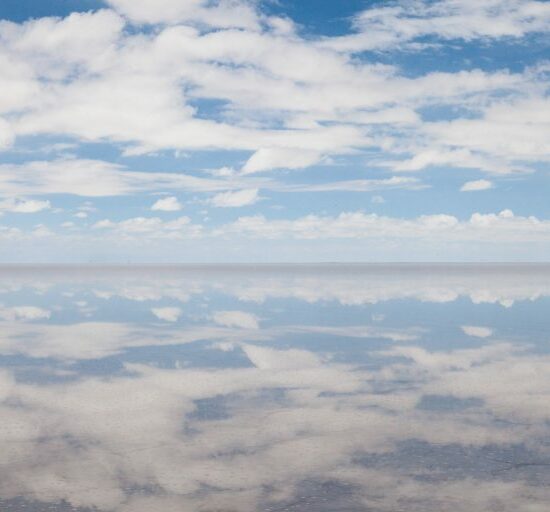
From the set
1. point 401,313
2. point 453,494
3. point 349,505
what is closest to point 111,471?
point 349,505

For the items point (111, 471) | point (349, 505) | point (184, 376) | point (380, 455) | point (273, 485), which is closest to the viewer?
point (349, 505)

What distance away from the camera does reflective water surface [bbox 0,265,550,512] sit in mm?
10195

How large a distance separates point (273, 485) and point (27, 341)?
71.6 ft

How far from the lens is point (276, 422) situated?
14.6 meters

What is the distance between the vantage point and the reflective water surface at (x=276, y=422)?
1020 centimetres

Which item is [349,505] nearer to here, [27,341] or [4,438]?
[4,438]

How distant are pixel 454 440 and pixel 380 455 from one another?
187cm

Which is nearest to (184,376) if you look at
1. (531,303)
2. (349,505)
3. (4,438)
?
(4,438)

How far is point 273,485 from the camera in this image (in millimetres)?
10531

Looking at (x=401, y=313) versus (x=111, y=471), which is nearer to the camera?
(x=111, y=471)

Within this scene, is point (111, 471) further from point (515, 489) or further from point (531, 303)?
point (531, 303)

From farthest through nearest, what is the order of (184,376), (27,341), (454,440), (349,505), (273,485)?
(27,341), (184,376), (454,440), (273,485), (349,505)

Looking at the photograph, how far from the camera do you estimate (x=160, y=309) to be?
4744cm

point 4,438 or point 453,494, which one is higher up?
point 4,438
